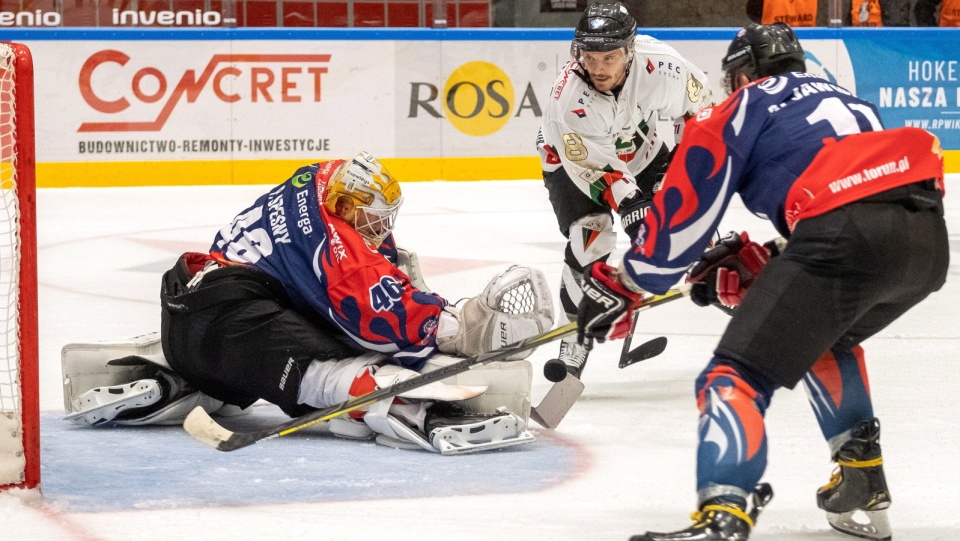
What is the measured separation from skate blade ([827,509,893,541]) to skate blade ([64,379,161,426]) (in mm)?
1561

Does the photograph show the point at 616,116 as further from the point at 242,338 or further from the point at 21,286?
the point at 21,286

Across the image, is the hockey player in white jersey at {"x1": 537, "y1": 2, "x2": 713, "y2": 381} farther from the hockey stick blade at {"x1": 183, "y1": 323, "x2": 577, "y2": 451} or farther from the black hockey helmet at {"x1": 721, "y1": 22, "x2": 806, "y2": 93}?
the black hockey helmet at {"x1": 721, "y1": 22, "x2": 806, "y2": 93}

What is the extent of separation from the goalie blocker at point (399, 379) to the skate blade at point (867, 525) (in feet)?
2.64

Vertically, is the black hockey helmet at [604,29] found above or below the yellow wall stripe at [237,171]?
above

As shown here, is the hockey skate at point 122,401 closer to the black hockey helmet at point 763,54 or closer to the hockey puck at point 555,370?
the hockey puck at point 555,370

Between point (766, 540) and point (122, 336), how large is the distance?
2494mm

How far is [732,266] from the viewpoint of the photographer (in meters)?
2.31

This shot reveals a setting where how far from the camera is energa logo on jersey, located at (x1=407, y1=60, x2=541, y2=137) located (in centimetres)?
850

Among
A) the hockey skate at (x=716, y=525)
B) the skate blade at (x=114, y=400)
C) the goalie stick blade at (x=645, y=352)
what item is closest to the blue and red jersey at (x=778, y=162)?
the hockey skate at (x=716, y=525)

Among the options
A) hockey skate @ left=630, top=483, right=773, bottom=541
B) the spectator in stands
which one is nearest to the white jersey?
hockey skate @ left=630, top=483, right=773, bottom=541

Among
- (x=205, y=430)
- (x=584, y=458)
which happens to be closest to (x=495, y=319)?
(x=584, y=458)

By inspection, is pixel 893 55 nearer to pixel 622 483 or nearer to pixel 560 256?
pixel 560 256

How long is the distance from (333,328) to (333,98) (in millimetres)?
5435

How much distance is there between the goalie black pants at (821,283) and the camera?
1996 mm
